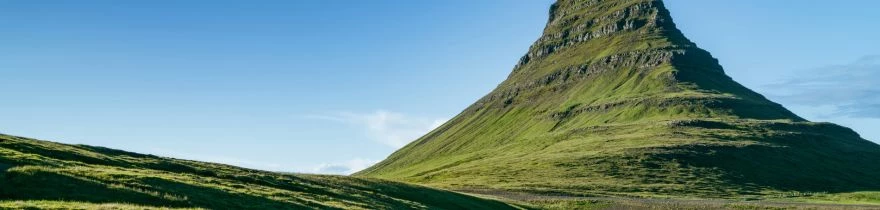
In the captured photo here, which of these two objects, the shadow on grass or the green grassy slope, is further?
the green grassy slope

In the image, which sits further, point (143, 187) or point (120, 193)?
point (143, 187)

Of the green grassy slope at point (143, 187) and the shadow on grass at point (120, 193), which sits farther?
the green grassy slope at point (143, 187)

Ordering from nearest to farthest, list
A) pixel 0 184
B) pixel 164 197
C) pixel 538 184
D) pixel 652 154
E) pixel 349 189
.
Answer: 1. pixel 0 184
2. pixel 164 197
3. pixel 349 189
4. pixel 538 184
5. pixel 652 154

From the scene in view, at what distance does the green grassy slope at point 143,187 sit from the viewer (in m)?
40.9

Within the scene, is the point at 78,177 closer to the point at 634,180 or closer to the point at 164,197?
the point at 164,197

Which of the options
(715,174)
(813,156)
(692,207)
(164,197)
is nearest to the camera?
(164,197)

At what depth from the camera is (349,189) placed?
242 ft

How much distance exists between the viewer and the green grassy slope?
4088cm

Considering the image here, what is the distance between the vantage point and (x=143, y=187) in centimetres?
4756

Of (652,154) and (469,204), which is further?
(652,154)

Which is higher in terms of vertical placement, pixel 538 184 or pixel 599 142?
pixel 599 142

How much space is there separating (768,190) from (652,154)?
99.6ft

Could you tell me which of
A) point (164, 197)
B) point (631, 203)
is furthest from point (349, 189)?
point (631, 203)

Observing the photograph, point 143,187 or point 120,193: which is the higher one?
point 143,187
